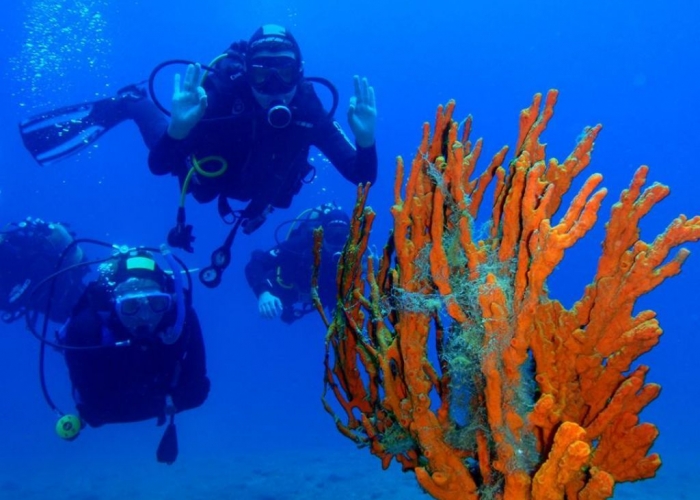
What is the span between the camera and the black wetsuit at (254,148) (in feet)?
22.3

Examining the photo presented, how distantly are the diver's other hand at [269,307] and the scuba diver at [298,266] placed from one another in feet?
2.32

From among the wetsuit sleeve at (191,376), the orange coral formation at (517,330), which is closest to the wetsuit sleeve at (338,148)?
the wetsuit sleeve at (191,376)

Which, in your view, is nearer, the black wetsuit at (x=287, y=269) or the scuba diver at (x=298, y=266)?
the scuba diver at (x=298, y=266)

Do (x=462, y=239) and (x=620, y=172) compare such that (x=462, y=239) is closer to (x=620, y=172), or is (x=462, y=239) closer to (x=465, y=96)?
(x=465, y=96)

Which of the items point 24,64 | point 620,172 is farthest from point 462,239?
point 620,172

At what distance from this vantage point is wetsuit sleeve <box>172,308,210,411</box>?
6.67 meters

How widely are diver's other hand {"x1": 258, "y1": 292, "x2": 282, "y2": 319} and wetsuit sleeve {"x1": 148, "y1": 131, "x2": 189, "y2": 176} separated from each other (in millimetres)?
2320

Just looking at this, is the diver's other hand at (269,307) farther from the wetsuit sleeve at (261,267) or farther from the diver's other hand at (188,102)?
the diver's other hand at (188,102)

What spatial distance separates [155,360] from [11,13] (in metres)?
69.8

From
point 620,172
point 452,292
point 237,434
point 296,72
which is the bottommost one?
point 452,292

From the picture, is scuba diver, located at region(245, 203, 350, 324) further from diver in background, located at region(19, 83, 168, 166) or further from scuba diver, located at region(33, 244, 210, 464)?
diver in background, located at region(19, 83, 168, 166)

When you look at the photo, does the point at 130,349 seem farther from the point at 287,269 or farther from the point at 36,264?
the point at 36,264

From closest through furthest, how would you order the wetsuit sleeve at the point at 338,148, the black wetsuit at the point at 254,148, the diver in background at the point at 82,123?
the black wetsuit at the point at 254,148 → the wetsuit sleeve at the point at 338,148 → the diver in background at the point at 82,123

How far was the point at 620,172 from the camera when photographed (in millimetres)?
98438
